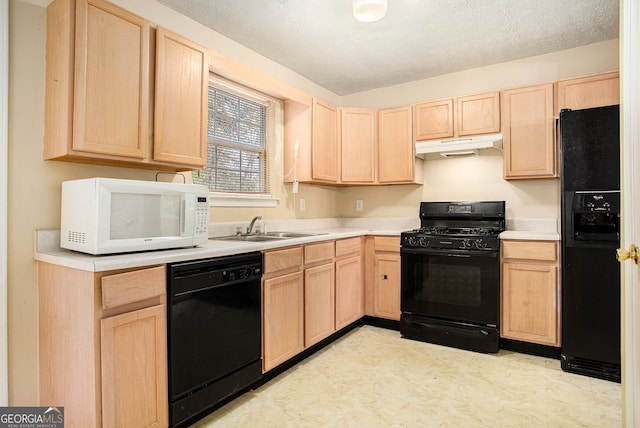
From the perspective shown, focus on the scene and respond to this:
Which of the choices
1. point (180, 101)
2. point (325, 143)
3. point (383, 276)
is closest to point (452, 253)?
point (383, 276)

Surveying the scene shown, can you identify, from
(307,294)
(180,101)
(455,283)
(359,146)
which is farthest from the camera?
(359,146)

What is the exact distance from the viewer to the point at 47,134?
1880mm

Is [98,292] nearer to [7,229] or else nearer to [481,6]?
[7,229]

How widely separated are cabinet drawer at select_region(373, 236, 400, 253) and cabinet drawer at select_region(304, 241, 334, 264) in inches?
25.4

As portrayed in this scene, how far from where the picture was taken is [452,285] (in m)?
3.06

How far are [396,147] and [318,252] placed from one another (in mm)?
1528

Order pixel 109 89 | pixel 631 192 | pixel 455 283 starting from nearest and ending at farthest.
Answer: pixel 631 192 → pixel 109 89 → pixel 455 283

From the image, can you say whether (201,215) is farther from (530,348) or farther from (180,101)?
(530,348)

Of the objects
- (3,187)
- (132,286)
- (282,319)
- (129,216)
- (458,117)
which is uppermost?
(458,117)

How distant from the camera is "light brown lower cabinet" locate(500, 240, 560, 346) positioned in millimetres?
2775

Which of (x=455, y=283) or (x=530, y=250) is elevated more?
(x=530, y=250)

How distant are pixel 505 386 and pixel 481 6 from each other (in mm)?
2496

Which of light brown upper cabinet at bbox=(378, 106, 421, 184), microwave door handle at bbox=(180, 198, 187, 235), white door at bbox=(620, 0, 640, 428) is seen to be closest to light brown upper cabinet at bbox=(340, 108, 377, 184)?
light brown upper cabinet at bbox=(378, 106, 421, 184)

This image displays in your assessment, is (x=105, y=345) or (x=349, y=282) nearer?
(x=105, y=345)
